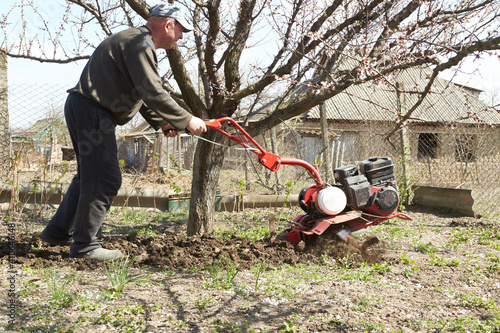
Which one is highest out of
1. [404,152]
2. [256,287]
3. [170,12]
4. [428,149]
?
[170,12]

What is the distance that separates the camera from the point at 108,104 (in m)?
3.28

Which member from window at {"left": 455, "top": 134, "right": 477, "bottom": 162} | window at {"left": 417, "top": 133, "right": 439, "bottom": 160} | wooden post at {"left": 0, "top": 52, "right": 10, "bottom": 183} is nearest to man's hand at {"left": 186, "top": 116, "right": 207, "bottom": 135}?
wooden post at {"left": 0, "top": 52, "right": 10, "bottom": 183}

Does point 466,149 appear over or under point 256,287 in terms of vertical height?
over

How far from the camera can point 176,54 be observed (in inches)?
172

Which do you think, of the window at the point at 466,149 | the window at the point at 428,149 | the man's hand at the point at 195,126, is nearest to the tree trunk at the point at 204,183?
the man's hand at the point at 195,126

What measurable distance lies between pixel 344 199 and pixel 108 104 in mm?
2233

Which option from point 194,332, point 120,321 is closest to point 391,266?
point 194,332

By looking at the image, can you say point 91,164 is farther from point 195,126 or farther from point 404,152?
point 404,152

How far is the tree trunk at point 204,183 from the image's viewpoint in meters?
4.71

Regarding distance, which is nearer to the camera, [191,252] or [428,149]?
[191,252]

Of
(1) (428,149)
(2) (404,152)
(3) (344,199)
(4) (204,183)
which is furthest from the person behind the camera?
(1) (428,149)

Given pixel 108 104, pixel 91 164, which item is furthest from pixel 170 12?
pixel 91 164

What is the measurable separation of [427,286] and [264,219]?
330 cm

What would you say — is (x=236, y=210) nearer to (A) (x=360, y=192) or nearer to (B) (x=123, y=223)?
(B) (x=123, y=223)
